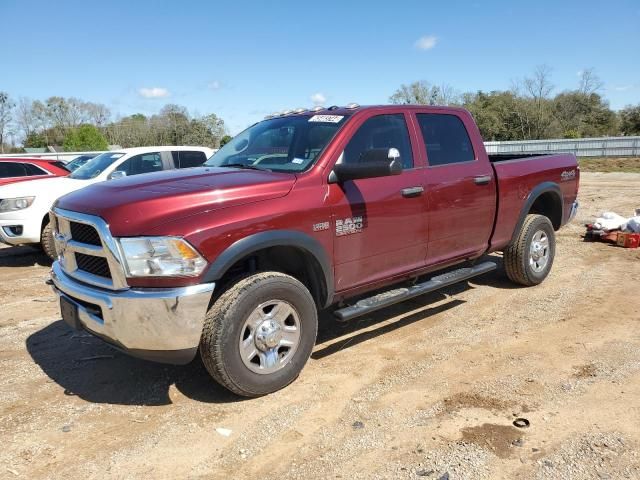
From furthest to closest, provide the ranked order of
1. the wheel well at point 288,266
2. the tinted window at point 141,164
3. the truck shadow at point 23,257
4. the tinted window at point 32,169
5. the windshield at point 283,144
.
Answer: the tinted window at point 32,169 → the tinted window at point 141,164 → the truck shadow at point 23,257 → the windshield at point 283,144 → the wheel well at point 288,266

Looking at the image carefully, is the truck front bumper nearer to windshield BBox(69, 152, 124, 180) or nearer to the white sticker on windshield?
the white sticker on windshield

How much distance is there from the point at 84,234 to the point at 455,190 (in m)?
3.14

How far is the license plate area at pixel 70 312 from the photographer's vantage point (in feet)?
11.7

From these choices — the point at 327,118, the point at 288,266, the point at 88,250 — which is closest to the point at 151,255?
the point at 88,250

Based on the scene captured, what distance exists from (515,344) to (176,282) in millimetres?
2944

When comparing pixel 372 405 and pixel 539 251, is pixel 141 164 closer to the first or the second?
pixel 539 251

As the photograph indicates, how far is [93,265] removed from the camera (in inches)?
136

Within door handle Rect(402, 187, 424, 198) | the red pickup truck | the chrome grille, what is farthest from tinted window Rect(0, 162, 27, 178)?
door handle Rect(402, 187, 424, 198)

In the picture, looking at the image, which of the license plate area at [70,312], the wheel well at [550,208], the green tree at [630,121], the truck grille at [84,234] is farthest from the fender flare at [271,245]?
the green tree at [630,121]

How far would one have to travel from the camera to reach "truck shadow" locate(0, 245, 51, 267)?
28.0ft

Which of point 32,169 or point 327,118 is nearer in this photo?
point 327,118

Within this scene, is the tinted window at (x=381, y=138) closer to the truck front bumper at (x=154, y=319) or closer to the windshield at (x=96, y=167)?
the truck front bumper at (x=154, y=319)

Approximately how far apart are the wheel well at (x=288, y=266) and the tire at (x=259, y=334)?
0.20 metres

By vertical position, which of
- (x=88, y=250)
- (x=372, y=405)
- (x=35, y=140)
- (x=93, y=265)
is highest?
(x=35, y=140)
